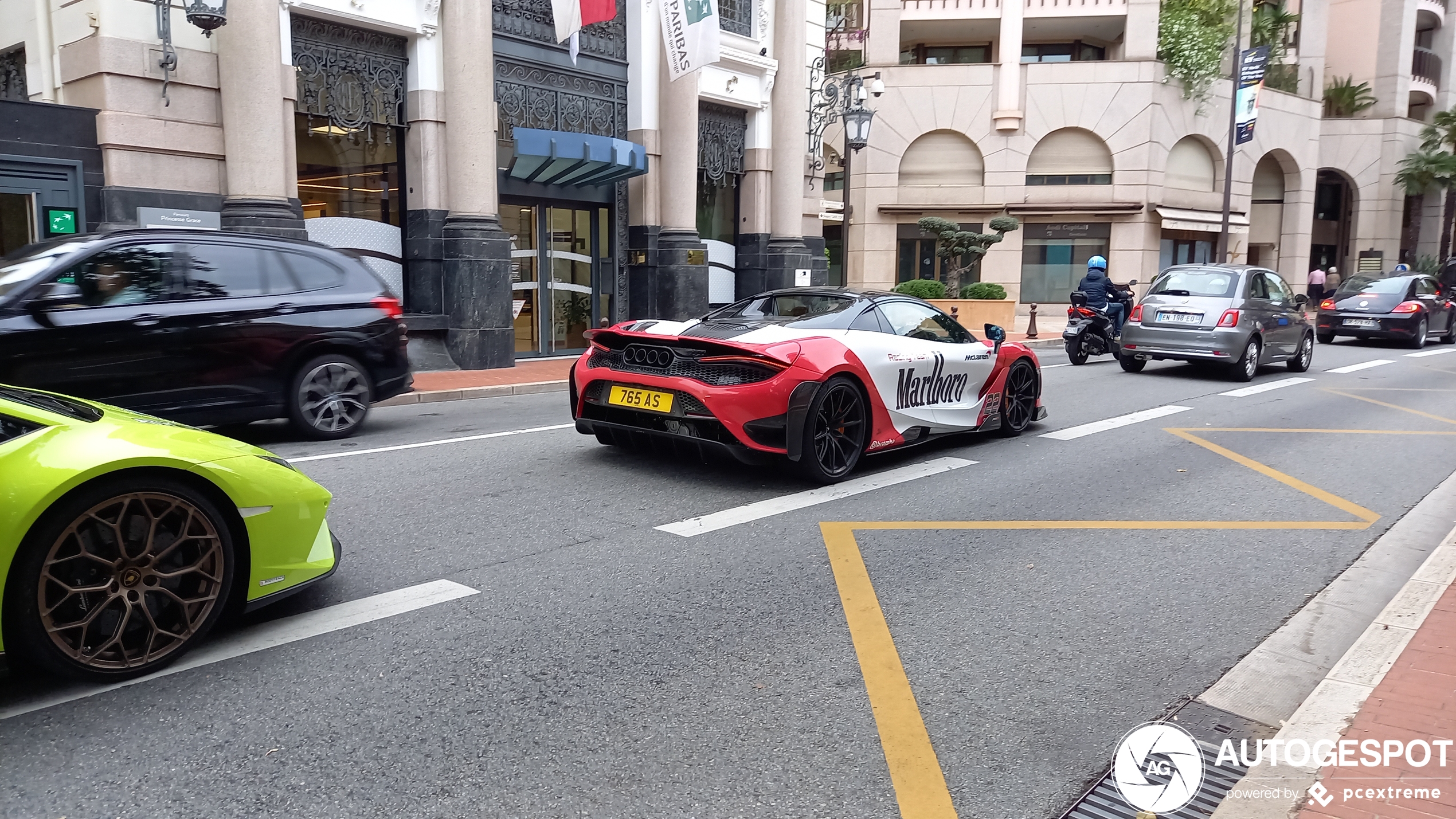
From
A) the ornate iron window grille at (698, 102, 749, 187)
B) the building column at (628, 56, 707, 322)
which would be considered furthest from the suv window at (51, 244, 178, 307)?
the ornate iron window grille at (698, 102, 749, 187)

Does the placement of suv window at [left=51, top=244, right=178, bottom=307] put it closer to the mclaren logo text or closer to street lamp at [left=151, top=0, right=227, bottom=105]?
street lamp at [left=151, top=0, right=227, bottom=105]

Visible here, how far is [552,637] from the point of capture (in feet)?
13.4

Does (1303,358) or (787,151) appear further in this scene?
(787,151)

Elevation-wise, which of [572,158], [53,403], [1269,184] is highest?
[1269,184]

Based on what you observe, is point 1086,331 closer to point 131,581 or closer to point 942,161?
point 131,581

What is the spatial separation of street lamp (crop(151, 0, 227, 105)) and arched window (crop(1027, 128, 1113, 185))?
28.2 metres

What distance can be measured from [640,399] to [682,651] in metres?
3.06

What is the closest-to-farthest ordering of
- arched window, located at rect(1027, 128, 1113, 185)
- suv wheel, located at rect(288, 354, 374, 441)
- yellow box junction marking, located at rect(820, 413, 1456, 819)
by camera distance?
yellow box junction marking, located at rect(820, 413, 1456, 819)
suv wheel, located at rect(288, 354, 374, 441)
arched window, located at rect(1027, 128, 1113, 185)

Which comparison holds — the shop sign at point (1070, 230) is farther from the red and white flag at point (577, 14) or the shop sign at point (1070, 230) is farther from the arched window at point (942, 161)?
the red and white flag at point (577, 14)

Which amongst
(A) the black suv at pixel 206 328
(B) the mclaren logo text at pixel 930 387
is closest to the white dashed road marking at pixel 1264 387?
(B) the mclaren logo text at pixel 930 387

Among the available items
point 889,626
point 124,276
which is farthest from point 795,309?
point 124,276

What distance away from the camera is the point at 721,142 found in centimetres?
2016

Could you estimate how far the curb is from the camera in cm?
1178

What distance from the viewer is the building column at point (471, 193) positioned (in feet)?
48.6
